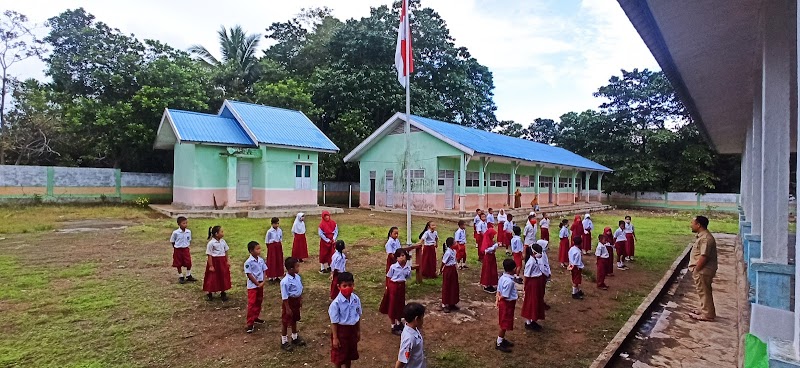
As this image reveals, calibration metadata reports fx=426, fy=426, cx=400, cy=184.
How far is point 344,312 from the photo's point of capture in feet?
14.4

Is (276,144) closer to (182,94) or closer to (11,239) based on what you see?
(182,94)

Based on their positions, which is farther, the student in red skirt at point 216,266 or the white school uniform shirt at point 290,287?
the student in red skirt at point 216,266

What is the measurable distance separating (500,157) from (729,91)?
12999 millimetres

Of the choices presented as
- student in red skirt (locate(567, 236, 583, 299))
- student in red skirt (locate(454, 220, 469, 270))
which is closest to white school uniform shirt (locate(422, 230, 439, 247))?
student in red skirt (locate(454, 220, 469, 270))

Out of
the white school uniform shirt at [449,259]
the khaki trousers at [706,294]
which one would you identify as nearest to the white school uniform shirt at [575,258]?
the khaki trousers at [706,294]

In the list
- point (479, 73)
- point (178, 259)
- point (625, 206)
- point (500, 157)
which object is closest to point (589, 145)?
point (625, 206)

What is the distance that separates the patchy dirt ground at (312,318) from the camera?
4966 mm

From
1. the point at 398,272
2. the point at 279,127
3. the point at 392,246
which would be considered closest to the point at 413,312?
the point at 398,272

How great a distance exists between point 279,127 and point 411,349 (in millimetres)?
18471

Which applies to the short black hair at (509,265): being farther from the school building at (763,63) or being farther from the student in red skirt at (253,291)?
the student in red skirt at (253,291)

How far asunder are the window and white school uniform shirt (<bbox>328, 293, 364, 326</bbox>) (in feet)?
53.5

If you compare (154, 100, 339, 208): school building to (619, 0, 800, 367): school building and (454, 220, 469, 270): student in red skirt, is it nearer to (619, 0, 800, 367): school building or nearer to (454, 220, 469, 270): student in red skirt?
(454, 220, 469, 270): student in red skirt

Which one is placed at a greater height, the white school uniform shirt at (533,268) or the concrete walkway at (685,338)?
the white school uniform shirt at (533,268)

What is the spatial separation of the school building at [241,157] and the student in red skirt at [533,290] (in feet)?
48.8
